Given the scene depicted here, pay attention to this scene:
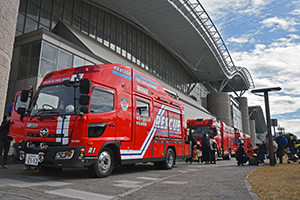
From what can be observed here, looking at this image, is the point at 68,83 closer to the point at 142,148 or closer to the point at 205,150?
the point at 142,148

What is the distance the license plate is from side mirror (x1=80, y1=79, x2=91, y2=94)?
1906 millimetres

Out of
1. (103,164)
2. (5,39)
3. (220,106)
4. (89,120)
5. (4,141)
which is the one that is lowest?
(103,164)

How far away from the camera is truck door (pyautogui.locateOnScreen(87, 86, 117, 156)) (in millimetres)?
6008

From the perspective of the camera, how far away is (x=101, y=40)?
25.2m

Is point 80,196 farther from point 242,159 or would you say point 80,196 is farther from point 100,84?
point 242,159

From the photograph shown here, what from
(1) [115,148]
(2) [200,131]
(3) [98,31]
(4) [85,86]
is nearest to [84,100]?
(4) [85,86]

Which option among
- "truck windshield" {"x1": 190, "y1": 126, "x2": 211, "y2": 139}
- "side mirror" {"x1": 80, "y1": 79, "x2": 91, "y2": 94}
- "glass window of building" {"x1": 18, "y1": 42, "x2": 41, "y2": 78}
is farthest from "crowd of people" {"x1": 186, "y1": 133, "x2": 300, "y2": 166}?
"glass window of building" {"x1": 18, "y1": 42, "x2": 41, "y2": 78}

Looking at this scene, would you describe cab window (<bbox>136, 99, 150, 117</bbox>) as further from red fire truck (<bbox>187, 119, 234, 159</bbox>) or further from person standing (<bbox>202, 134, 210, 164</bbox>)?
red fire truck (<bbox>187, 119, 234, 159</bbox>)

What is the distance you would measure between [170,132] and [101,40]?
1803 cm

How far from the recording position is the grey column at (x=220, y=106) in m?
49.8

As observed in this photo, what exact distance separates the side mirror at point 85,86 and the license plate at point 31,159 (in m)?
1.91

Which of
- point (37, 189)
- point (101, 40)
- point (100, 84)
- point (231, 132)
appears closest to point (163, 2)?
point (101, 40)

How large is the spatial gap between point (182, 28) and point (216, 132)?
61.4 feet

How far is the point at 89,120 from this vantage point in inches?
235
